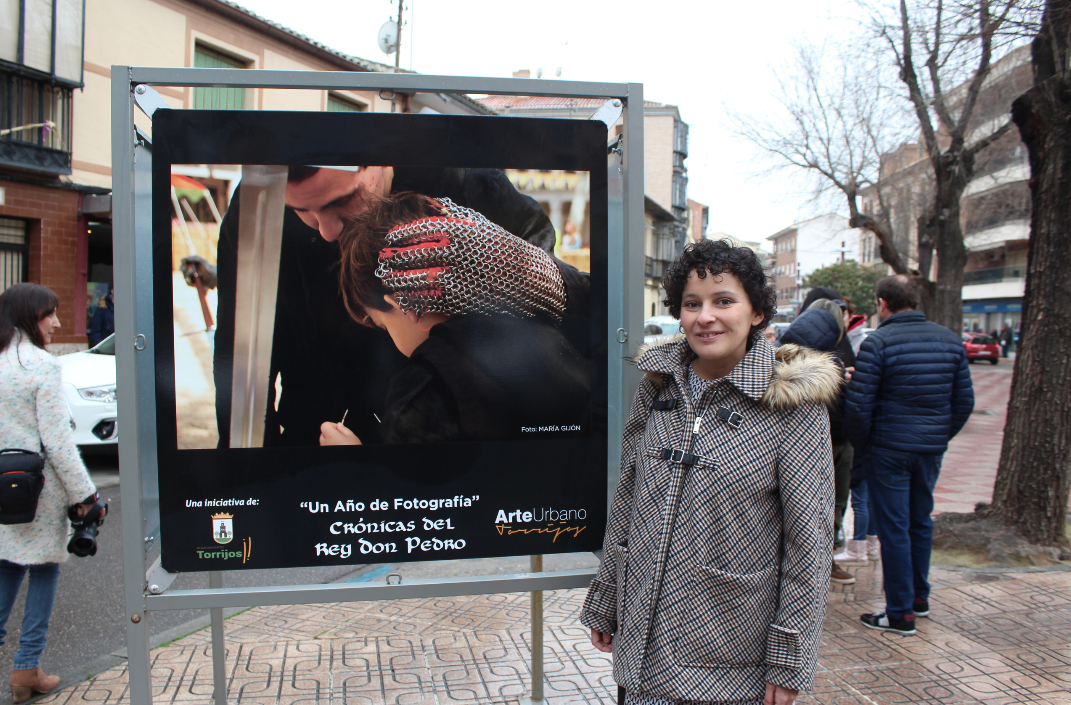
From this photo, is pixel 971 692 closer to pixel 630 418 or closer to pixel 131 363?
pixel 630 418

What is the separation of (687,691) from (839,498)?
412 centimetres

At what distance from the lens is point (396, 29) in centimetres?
1741

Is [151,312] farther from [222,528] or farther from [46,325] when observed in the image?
[46,325]

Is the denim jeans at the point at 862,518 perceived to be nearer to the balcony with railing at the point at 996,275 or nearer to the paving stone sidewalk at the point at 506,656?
the paving stone sidewalk at the point at 506,656

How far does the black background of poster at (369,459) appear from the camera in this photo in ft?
7.99

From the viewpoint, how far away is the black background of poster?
2.44 metres

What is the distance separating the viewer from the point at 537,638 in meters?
3.08

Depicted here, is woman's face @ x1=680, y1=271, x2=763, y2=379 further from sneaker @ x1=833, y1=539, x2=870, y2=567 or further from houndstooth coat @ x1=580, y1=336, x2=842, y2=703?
sneaker @ x1=833, y1=539, x2=870, y2=567

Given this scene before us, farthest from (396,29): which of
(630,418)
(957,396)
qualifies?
(630,418)

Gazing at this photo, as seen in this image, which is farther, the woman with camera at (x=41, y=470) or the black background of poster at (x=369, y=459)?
the woman with camera at (x=41, y=470)

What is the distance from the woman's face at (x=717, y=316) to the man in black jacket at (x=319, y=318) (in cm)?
84

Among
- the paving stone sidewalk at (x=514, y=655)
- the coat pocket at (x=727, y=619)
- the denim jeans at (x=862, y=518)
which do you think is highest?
the coat pocket at (x=727, y=619)

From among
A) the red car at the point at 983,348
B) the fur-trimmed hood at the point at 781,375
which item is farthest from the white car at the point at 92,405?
the red car at the point at 983,348

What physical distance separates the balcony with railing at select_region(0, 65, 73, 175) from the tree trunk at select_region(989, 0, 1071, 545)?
52.1ft
